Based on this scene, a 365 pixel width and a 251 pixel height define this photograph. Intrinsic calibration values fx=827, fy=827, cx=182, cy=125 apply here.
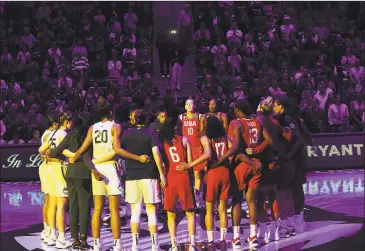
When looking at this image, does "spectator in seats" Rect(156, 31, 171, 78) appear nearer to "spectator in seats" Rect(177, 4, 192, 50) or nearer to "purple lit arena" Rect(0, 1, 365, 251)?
"purple lit arena" Rect(0, 1, 365, 251)

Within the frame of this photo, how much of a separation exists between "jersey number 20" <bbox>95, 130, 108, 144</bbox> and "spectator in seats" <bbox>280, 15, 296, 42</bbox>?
13903 mm

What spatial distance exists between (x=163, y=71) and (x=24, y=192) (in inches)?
283

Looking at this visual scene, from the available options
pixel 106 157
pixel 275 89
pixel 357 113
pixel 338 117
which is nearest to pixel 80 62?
pixel 275 89

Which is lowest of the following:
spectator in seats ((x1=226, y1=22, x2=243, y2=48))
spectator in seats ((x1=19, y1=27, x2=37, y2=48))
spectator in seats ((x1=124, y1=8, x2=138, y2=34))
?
spectator in seats ((x1=226, y1=22, x2=243, y2=48))

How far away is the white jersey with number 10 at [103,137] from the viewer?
1015cm

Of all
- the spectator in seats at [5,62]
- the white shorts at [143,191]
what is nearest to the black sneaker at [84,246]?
the white shorts at [143,191]

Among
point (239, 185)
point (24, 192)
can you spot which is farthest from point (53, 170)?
point (24, 192)

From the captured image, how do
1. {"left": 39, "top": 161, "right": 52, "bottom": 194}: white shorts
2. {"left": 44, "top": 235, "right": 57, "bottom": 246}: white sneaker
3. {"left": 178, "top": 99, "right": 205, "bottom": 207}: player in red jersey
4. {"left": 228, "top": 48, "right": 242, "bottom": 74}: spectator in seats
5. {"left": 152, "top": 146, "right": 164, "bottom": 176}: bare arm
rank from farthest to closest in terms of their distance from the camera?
{"left": 228, "top": 48, "right": 242, "bottom": 74}: spectator in seats < {"left": 178, "top": 99, "right": 205, "bottom": 207}: player in red jersey < {"left": 44, "top": 235, "right": 57, "bottom": 246}: white sneaker < {"left": 39, "top": 161, "right": 52, "bottom": 194}: white shorts < {"left": 152, "top": 146, "right": 164, "bottom": 176}: bare arm

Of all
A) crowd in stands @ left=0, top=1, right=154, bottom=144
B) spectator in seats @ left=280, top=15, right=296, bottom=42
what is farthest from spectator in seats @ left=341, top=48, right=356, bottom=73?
crowd in stands @ left=0, top=1, right=154, bottom=144

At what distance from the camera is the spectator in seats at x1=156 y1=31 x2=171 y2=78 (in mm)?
22516

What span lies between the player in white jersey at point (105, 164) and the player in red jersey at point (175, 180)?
1.96 ft

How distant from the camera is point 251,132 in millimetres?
10594

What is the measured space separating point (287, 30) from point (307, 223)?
12.0 m

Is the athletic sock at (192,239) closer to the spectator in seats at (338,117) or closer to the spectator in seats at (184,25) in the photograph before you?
the spectator in seats at (338,117)
